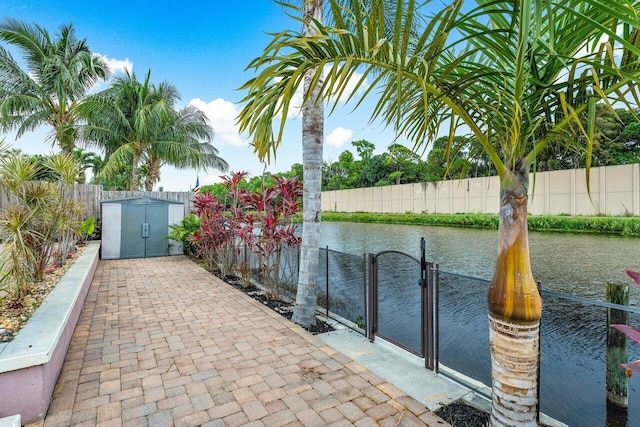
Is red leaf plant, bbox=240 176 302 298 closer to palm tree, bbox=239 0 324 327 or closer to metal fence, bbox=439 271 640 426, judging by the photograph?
palm tree, bbox=239 0 324 327

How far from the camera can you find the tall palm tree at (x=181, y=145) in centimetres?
1422

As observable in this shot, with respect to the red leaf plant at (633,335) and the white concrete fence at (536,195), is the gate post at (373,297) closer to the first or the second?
the red leaf plant at (633,335)

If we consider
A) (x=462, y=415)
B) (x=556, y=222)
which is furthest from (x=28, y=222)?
(x=556, y=222)

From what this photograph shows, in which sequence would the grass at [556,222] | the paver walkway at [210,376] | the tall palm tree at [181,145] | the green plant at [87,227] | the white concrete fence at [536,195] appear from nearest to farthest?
the paver walkway at [210,376] < the green plant at [87,227] < the grass at [556,222] < the tall palm tree at [181,145] < the white concrete fence at [536,195]

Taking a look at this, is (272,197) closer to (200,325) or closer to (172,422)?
(200,325)

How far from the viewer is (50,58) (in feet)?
40.2

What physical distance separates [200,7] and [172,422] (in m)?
10.5

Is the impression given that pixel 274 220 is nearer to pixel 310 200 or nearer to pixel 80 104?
pixel 310 200

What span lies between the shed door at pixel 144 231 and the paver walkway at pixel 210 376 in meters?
4.71

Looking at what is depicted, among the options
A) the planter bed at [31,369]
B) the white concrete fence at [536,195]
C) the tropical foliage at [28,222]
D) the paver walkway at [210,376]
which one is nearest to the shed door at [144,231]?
the tropical foliage at [28,222]

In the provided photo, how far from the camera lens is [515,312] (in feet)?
5.83

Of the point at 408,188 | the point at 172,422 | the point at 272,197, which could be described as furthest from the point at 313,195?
the point at 408,188

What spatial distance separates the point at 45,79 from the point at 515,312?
16.4 meters

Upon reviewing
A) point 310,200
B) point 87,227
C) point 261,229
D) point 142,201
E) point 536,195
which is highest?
point 536,195
